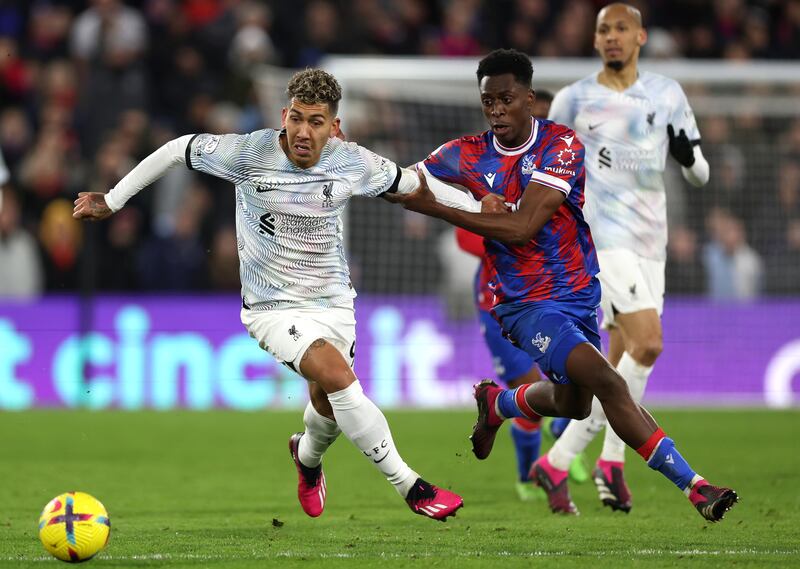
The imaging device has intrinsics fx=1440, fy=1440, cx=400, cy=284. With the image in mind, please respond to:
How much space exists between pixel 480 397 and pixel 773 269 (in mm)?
8727

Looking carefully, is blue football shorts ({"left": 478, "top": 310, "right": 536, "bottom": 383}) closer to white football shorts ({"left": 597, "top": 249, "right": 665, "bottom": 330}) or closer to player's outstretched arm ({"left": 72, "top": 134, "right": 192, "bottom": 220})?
white football shorts ({"left": 597, "top": 249, "right": 665, "bottom": 330})

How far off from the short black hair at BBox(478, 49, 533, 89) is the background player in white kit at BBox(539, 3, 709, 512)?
149 cm

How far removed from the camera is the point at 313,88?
689 centimetres

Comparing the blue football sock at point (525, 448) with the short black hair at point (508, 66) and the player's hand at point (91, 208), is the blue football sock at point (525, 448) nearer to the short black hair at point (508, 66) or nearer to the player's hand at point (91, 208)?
the short black hair at point (508, 66)

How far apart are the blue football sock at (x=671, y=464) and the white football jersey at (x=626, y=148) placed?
217cm

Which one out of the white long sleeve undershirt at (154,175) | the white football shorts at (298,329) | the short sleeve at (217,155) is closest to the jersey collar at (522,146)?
the white long sleeve undershirt at (154,175)

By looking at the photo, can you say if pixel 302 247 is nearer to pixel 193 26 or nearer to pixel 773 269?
pixel 773 269

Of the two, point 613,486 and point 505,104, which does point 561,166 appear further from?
point 613,486

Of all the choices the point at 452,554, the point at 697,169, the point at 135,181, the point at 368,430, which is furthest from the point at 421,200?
the point at 697,169

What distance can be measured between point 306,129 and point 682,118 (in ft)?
8.91

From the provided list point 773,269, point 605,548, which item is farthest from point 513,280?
point 773,269

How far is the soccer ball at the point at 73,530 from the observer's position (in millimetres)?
6023

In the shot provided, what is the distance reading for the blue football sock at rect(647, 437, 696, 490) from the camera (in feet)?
21.6

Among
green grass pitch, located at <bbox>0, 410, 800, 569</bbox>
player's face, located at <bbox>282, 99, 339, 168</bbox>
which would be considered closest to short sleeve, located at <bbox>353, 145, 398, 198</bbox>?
player's face, located at <bbox>282, 99, 339, 168</bbox>
